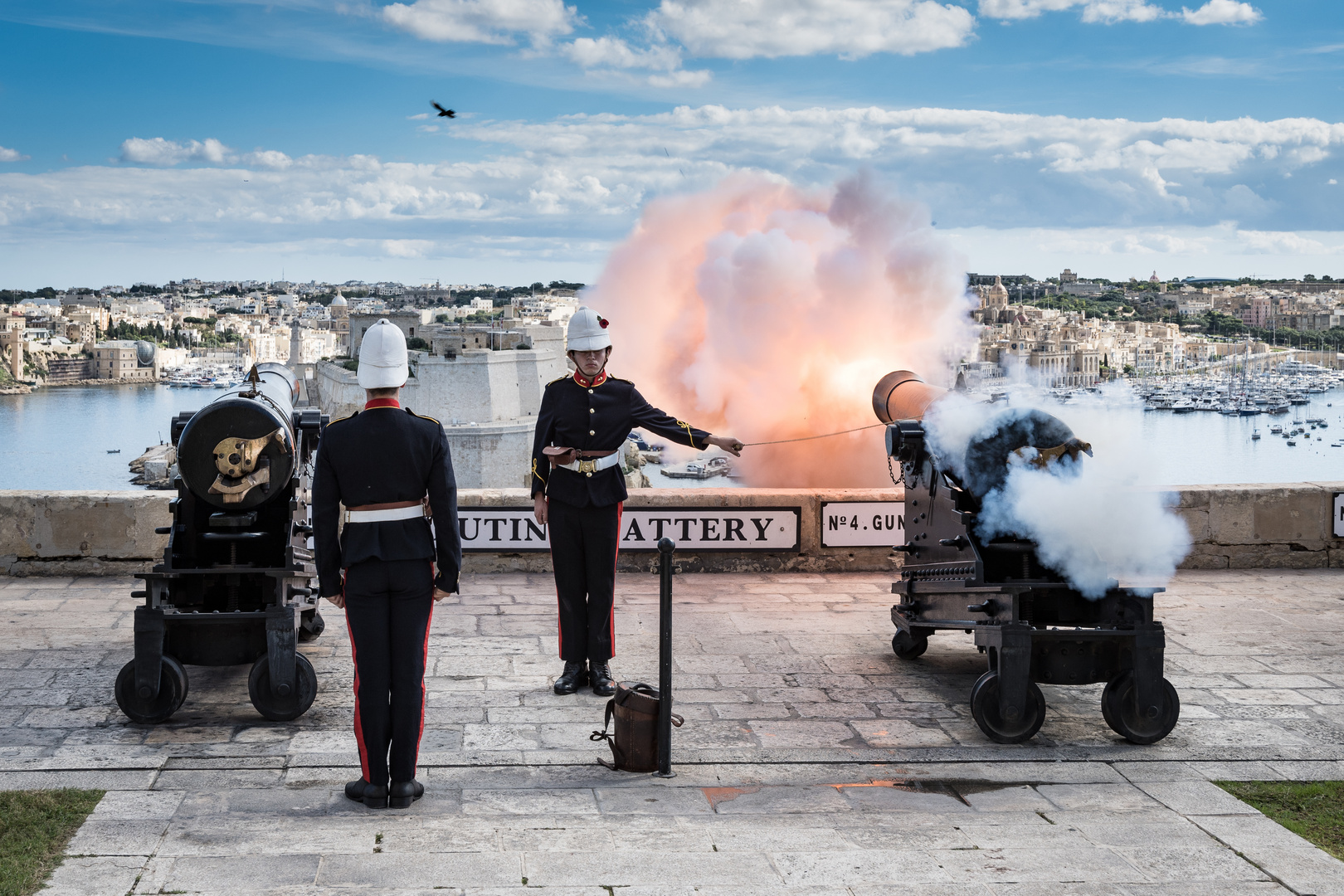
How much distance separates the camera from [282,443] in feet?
19.5

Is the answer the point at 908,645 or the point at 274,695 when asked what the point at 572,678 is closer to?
the point at 274,695

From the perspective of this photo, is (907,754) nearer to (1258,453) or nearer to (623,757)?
(623,757)

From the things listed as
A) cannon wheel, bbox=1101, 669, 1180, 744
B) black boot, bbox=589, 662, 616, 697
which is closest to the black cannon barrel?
black boot, bbox=589, 662, 616, 697

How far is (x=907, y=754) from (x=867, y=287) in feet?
27.2

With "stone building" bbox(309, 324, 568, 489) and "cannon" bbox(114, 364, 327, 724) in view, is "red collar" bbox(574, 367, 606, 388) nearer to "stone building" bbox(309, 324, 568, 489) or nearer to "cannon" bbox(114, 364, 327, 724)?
"cannon" bbox(114, 364, 327, 724)

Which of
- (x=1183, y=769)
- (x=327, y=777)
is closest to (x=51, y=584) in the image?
(x=327, y=777)

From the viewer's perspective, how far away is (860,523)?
30.9ft

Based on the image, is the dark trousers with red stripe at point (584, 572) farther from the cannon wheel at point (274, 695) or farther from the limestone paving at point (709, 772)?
the cannon wheel at point (274, 695)

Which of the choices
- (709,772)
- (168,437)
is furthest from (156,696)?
(168,437)

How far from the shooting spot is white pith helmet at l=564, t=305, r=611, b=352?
619 cm

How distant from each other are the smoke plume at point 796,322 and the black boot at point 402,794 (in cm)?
853

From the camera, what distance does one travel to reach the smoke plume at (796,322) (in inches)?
500

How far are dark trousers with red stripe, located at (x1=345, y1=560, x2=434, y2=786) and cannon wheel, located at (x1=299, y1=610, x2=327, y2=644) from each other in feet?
7.72

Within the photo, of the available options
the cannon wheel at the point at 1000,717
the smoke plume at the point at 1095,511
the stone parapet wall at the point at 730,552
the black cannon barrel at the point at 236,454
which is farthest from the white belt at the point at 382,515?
the stone parapet wall at the point at 730,552
